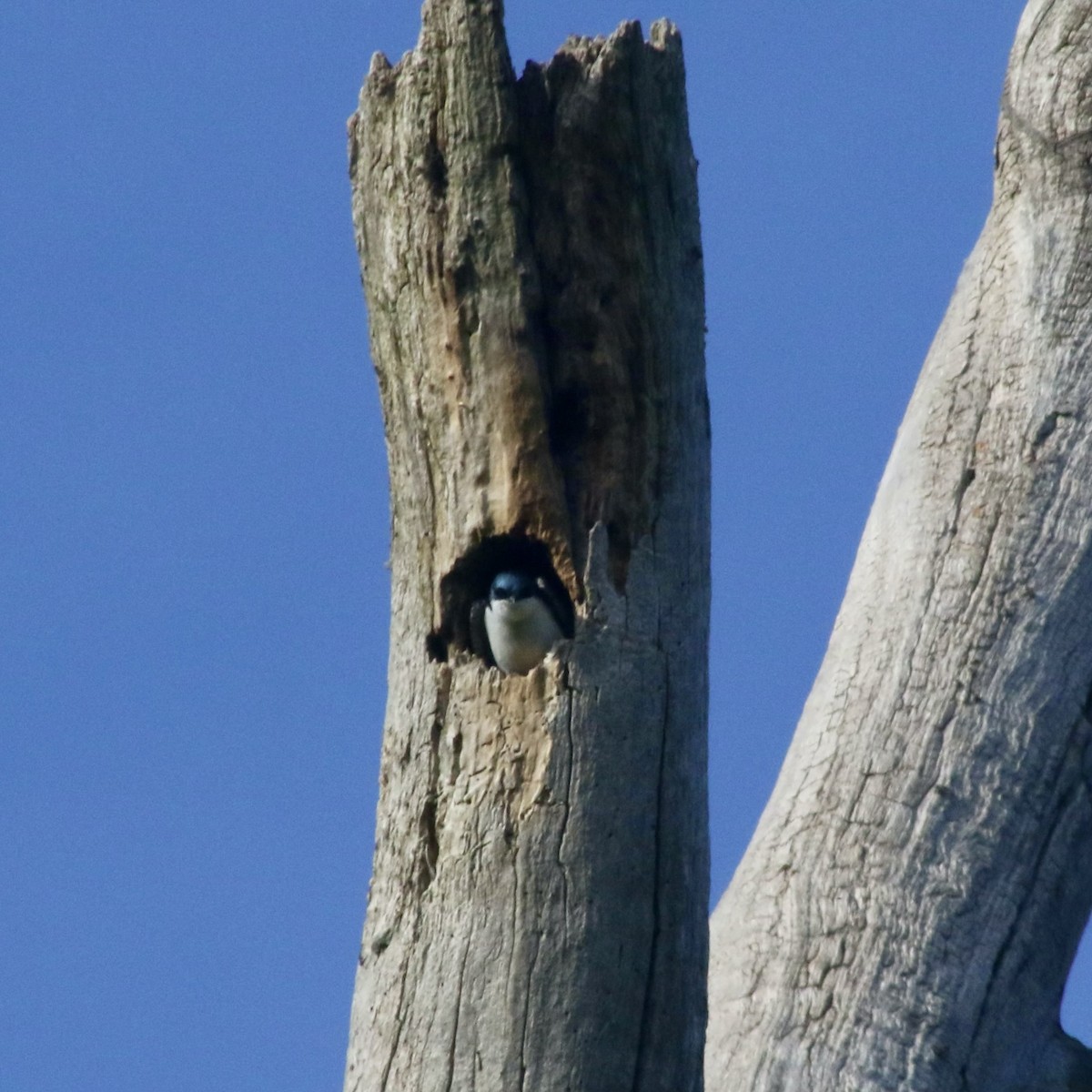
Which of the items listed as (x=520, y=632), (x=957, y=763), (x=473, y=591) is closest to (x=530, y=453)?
(x=473, y=591)

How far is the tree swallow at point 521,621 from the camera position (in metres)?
4.66

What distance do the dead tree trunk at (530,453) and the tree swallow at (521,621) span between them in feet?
0.18

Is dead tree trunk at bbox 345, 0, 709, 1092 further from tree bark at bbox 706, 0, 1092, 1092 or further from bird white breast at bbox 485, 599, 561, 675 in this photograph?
tree bark at bbox 706, 0, 1092, 1092

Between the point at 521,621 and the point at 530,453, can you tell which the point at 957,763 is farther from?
the point at 530,453

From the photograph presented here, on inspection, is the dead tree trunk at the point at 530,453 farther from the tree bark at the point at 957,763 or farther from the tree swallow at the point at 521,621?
the tree bark at the point at 957,763

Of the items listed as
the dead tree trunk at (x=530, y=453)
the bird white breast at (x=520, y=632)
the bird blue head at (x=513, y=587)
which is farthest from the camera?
the bird blue head at (x=513, y=587)

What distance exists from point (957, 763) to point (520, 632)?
4.35 ft

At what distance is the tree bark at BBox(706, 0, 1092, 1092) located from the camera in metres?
4.89

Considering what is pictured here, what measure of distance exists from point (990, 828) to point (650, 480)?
1409 mm

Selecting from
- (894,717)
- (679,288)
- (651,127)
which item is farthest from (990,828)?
(651,127)

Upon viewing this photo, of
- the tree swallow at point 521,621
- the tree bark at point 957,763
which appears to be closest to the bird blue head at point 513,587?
the tree swallow at point 521,621

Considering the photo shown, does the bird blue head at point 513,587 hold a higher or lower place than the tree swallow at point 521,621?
higher

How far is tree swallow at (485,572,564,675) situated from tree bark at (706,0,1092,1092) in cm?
105

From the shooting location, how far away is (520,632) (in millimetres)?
4879
